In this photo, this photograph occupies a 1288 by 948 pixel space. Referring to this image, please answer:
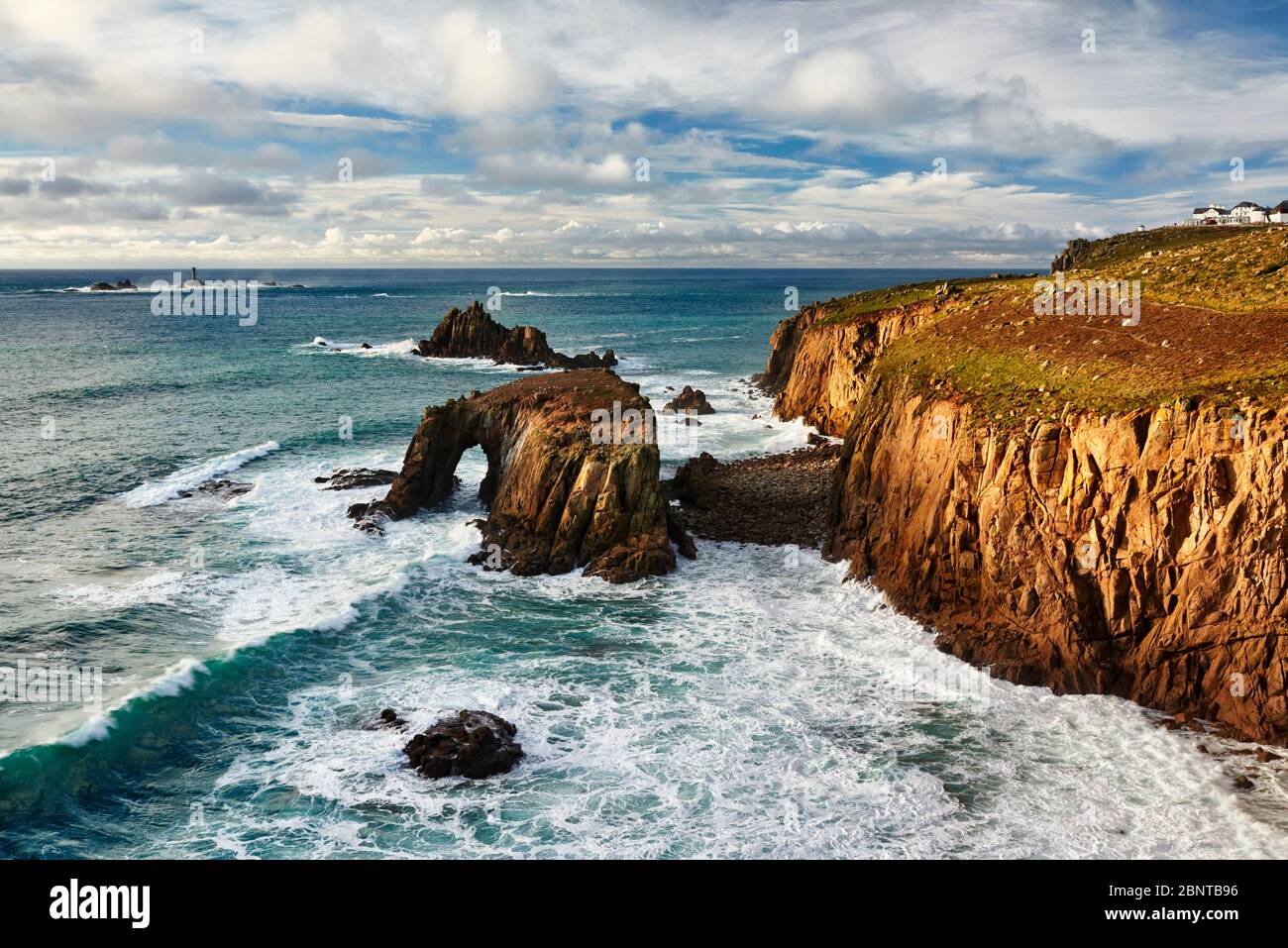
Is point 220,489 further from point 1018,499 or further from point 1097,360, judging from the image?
point 1097,360

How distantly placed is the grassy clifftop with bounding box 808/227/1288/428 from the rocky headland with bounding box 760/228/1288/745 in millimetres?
115

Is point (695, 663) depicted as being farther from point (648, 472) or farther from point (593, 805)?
point (648, 472)

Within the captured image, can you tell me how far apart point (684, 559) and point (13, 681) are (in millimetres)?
24413

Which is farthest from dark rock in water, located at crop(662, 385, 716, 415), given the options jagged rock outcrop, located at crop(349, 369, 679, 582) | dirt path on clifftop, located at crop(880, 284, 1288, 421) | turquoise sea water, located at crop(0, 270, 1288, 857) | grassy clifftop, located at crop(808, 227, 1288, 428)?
dirt path on clifftop, located at crop(880, 284, 1288, 421)

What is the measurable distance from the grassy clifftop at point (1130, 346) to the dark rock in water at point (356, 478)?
92.6 feet

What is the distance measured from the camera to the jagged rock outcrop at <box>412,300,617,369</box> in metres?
102

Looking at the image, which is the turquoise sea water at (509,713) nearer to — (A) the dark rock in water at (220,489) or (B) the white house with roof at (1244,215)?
(A) the dark rock in water at (220,489)

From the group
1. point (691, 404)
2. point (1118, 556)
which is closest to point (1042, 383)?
point (1118, 556)

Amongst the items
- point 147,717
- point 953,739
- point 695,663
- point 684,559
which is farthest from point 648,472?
point 147,717

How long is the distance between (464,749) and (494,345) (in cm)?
8952

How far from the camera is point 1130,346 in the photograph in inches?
1272

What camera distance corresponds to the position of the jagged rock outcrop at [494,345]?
10156 cm

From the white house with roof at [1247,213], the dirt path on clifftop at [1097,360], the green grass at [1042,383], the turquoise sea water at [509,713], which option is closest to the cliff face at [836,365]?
the dirt path on clifftop at [1097,360]
